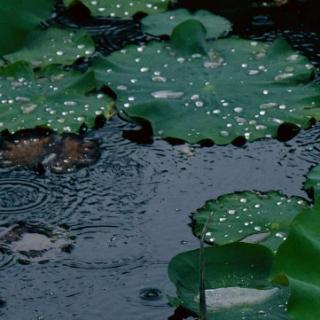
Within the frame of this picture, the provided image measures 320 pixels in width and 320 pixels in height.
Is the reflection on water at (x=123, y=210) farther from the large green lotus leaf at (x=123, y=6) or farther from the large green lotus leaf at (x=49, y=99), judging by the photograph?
the large green lotus leaf at (x=123, y=6)

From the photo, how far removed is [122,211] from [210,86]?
0.52 m

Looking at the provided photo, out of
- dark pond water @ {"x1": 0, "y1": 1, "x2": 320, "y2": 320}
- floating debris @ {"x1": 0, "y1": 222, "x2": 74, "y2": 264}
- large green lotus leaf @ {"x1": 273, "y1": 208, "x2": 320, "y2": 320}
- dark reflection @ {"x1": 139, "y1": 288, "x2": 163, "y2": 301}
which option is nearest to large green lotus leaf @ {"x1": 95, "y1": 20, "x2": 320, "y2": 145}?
dark pond water @ {"x1": 0, "y1": 1, "x2": 320, "y2": 320}

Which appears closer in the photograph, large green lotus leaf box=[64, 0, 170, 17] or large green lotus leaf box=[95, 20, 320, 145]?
large green lotus leaf box=[95, 20, 320, 145]

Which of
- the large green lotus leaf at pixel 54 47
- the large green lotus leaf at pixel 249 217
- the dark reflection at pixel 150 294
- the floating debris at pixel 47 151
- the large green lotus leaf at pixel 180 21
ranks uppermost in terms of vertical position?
the large green lotus leaf at pixel 180 21

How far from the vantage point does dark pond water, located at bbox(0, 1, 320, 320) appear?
220 centimetres

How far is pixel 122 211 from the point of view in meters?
2.47

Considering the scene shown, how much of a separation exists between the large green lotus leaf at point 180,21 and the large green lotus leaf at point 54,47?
0.68 ft

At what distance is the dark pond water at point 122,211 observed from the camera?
2.20 meters

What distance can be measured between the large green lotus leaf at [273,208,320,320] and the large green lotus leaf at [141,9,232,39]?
4.35 feet

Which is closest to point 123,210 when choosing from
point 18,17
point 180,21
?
point 18,17

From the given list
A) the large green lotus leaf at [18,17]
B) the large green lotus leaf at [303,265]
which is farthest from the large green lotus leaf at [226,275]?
the large green lotus leaf at [18,17]

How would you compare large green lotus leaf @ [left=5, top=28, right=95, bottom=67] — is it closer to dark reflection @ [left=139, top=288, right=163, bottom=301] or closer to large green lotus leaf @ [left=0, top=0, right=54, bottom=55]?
large green lotus leaf @ [left=0, top=0, right=54, bottom=55]

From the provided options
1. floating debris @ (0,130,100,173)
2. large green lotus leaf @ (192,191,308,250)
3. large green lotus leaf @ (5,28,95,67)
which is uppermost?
large green lotus leaf @ (5,28,95,67)

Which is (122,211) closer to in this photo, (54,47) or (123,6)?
(54,47)
